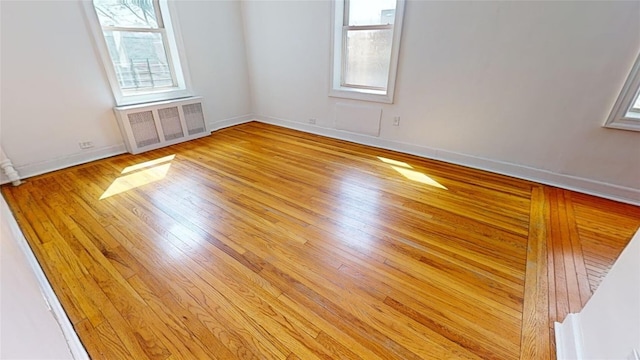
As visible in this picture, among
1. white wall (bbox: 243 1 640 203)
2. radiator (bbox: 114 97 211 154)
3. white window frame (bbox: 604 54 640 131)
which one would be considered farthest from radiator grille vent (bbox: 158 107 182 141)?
white window frame (bbox: 604 54 640 131)

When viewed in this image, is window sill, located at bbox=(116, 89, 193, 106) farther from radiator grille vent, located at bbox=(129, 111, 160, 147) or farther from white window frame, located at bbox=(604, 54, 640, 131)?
white window frame, located at bbox=(604, 54, 640, 131)

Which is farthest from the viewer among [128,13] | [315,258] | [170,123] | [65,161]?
[170,123]

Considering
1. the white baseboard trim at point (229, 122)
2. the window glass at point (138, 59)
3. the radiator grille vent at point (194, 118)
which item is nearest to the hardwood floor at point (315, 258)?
the radiator grille vent at point (194, 118)

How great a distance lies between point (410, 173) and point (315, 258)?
1622mm

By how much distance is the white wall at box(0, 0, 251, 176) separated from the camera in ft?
8.29

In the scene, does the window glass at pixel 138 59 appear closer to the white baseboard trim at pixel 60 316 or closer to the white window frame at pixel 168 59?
the white window frame at pixel 168 59

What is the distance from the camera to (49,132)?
2859 mm

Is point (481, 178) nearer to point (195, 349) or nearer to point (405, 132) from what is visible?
point (405, 132)

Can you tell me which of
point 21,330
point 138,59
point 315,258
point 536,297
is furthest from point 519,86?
point 138,59

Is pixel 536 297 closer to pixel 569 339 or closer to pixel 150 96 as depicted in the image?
pixel 569 339

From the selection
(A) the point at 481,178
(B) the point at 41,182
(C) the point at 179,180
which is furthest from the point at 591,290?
(B) the point at 41,182

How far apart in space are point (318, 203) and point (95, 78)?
2.90 metres

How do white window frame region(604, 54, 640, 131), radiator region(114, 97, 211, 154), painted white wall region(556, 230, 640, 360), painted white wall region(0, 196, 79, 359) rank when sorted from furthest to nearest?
radiator region(114, 97, 211, 154) < white window frame region(604, 54, 640, 131) < painted white wall region(556, 230, 640, 360) < painted white wall region(0, 196, 79, 359)

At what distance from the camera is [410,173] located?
2.88 m
